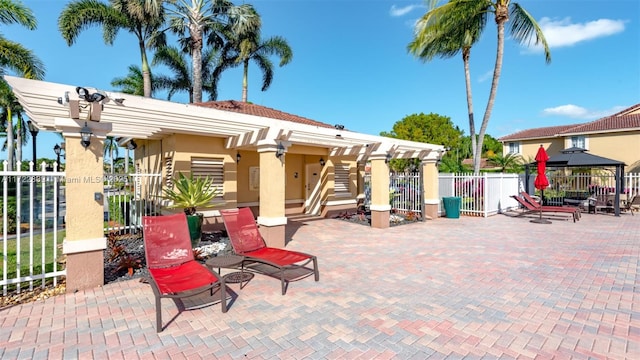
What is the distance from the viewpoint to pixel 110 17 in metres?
17.6

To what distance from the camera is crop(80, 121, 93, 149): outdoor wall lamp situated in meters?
5.26

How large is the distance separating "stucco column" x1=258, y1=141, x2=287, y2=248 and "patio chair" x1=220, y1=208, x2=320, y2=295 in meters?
1.43

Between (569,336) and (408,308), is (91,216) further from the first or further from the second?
(569,336)

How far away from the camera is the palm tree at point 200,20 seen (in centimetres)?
1866

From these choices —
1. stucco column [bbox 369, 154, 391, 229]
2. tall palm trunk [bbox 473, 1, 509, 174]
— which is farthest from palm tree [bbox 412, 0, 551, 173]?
stucco column [bbox 369, 154, 391, 229]

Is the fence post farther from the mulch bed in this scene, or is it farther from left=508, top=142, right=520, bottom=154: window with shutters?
left=508, top=142, right=520, bottom=154: window with shutters

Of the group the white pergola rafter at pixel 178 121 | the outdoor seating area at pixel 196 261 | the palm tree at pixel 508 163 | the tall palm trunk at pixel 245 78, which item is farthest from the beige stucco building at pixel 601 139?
the outdoor seating area at pixel 196 261

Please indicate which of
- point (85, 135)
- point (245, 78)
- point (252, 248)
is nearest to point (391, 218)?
point (252, 248)

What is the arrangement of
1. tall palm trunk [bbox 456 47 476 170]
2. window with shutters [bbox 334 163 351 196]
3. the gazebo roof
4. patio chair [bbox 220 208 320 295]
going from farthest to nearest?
tall palm trunk [bbox 456 47 476 170], the gazebo roof, window with shutters [bbox 334 163 351 196], patio chair [bbox 220 208 320 295]

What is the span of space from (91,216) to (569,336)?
7.64m

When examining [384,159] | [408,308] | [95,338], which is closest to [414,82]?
[384,159]

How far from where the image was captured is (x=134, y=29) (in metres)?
19.2

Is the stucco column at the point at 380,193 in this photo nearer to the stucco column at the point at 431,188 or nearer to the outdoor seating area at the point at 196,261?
the stucco column at the point at 431,188

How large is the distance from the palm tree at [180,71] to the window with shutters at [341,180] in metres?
15.8
